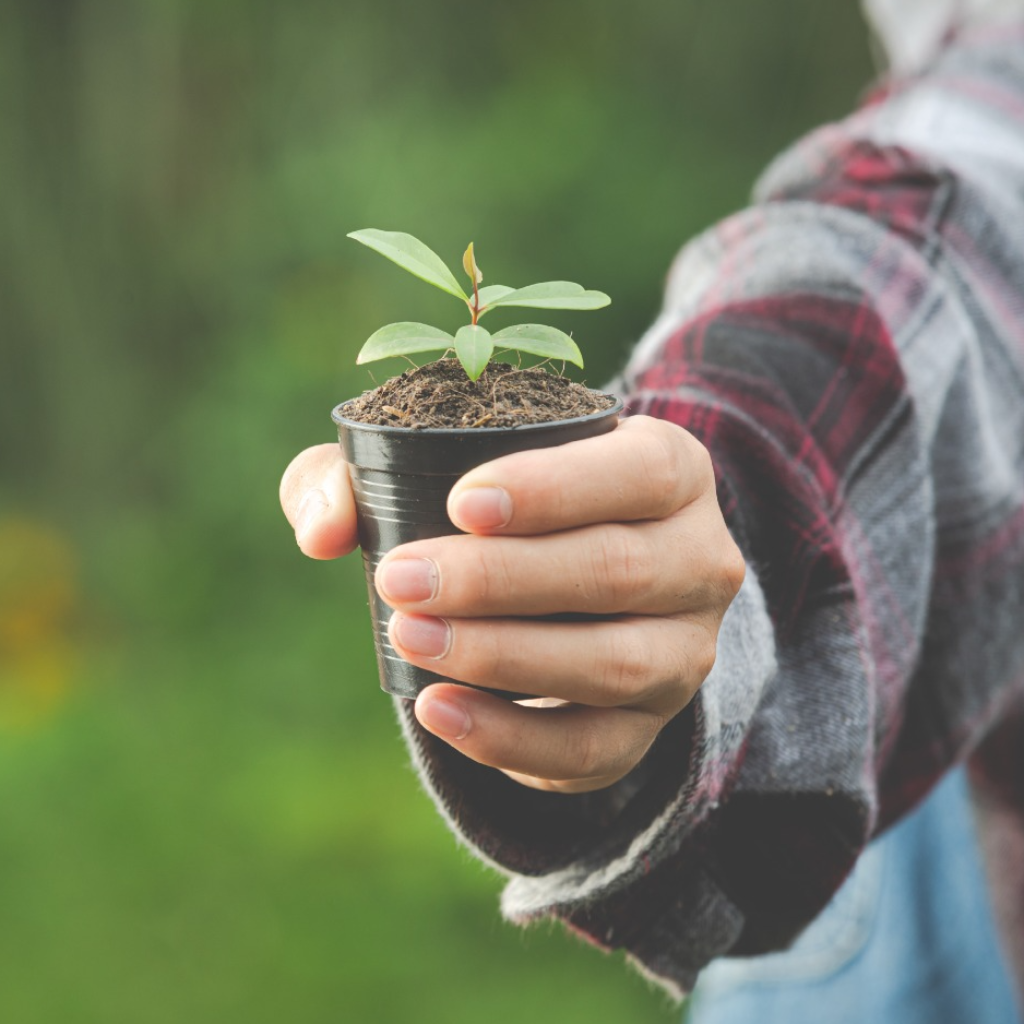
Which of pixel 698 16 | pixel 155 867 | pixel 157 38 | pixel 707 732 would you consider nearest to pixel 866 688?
pixel 707 732

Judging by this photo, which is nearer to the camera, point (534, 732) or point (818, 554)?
point (534, 732)

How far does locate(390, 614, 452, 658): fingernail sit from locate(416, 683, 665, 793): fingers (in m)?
0.05

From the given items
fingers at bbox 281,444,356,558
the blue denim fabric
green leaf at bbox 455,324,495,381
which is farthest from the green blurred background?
green leaf at bbox 455,324,495,381

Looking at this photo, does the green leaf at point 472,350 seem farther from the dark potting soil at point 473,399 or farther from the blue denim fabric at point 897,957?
the blue denim fabric at point 897,957

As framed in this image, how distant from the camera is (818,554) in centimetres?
93

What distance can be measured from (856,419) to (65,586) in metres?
2.97

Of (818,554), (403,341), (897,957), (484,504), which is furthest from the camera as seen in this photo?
(897,957)

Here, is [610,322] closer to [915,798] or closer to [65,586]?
[65,586]

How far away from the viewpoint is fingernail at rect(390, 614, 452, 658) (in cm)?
67

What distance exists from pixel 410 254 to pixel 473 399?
104 millimetres

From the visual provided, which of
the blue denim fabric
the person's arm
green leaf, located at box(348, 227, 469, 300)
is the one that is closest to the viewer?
green leaf, located at box(348, 227, 469, 300)

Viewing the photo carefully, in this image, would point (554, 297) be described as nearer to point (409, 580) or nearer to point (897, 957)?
point (409, 580)

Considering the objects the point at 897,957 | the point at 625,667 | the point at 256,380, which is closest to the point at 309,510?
the point at 625,667

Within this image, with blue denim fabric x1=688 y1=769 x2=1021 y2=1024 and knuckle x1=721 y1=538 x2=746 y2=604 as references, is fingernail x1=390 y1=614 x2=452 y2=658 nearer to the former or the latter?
knuckle x1=721 y1=538 x2=746 y2=604
